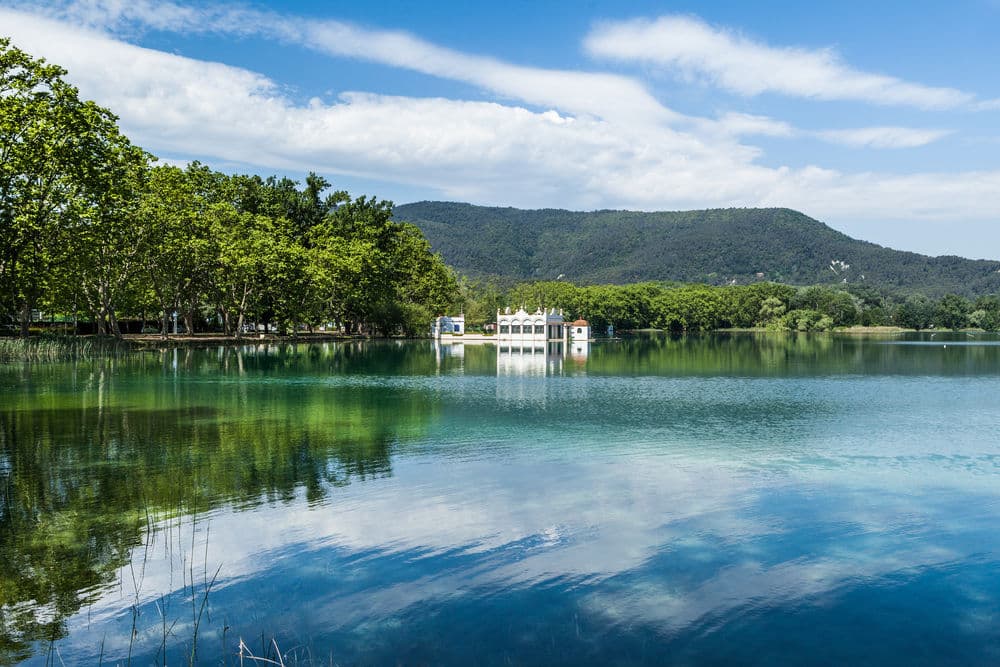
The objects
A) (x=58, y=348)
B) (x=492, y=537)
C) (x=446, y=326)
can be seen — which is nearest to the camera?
(x=492, y=537)

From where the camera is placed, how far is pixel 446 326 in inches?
4505

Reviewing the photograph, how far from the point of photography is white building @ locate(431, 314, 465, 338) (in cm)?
11056

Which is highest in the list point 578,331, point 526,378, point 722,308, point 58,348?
point 722,308

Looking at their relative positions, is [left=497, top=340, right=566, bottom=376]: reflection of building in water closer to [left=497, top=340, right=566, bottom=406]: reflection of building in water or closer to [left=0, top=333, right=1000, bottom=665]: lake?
[left=497, top=340, right=566, bottom=406]: reflection of building in water

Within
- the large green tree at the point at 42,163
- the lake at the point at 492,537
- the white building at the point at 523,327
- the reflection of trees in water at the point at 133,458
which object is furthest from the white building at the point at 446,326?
the lake at the point at 492,537

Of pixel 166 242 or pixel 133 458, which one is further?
pixel 166 242

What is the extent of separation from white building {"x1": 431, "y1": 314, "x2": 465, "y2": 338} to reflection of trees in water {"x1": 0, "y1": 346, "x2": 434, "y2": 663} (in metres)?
71.6

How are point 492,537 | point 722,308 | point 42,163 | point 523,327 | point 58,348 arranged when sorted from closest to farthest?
point 492,537
point 42,163
point 58,348
point 523,327
point 722,308

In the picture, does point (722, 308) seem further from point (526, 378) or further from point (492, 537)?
point (492, 537)

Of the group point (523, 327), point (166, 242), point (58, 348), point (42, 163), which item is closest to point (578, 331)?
point (523, 327)

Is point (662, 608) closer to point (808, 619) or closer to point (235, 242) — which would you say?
point (808, 619)

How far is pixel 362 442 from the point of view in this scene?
21453 mm

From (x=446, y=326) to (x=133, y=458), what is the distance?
96.1 metres

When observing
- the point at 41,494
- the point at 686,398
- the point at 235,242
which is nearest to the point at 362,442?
the point at 41,494
